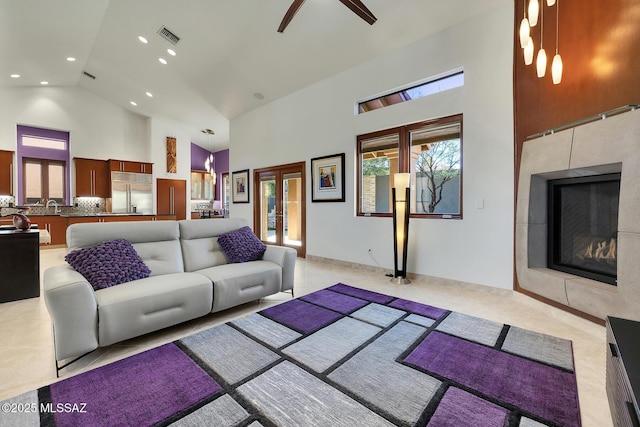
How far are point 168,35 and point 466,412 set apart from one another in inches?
251

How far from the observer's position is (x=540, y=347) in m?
2.10

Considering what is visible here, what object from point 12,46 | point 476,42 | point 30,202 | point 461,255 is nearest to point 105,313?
point 461,255

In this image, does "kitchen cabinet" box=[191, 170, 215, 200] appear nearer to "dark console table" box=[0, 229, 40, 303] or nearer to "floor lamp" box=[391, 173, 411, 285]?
"dark console table" box=[0, 229, 40, 303]

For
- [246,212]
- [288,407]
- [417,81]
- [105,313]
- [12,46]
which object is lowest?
[288,407]

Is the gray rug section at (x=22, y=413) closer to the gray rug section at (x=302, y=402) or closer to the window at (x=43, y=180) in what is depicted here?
the gray rug section at (x=302, y=402)

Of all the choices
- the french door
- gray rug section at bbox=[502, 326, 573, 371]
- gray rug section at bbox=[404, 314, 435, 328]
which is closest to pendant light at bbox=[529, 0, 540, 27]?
gray rug section at bbox=[502, 326, 573, 371]

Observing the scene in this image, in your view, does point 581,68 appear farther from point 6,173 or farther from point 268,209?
point 6,173

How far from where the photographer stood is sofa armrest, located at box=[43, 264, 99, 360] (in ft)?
5.77

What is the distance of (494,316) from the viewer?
271 cm

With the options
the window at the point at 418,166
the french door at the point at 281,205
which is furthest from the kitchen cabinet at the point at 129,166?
the window at the point at 418,166

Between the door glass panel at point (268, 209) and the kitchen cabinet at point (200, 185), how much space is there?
4.18 metres

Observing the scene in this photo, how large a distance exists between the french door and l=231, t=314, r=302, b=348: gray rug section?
125 inches

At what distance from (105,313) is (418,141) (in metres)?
3.99

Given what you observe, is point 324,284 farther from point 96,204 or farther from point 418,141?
point 96,204
